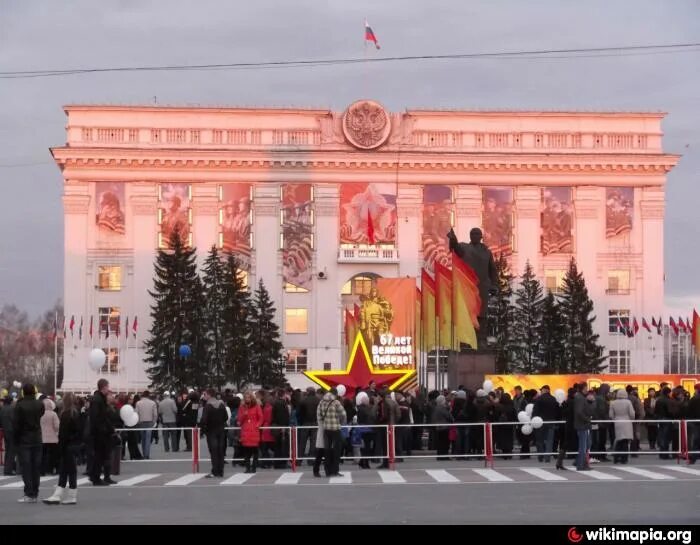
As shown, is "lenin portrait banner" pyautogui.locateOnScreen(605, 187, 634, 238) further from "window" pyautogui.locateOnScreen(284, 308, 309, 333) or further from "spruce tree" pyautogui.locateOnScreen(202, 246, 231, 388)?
"spruce tree" pyautogui.locateOnScreen(202, 246, 231, 388)

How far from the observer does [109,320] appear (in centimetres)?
8575

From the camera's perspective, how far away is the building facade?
282 ft

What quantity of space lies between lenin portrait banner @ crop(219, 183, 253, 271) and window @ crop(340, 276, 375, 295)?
16.7ft

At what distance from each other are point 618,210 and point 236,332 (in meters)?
21.2

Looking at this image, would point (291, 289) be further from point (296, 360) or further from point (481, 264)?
point (481, 264)

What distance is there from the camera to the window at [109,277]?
8600 cm

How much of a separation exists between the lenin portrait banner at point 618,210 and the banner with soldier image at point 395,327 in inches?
1377

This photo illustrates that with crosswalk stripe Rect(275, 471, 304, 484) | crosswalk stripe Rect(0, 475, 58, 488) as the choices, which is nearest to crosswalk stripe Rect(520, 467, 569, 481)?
crosswalk stripe Rect(275, 471, 304, 484)

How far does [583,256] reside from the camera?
3440 inches

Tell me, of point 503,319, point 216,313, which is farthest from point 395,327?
point 503,319

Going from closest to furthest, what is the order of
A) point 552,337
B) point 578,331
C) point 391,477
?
point 391,477, point 552,337, point 578,331

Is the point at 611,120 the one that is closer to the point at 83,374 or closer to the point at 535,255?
the point at 535,255

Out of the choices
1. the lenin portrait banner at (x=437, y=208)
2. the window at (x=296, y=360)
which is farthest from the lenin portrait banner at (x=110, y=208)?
the lenin portrait banner at (x=437, y=208)
